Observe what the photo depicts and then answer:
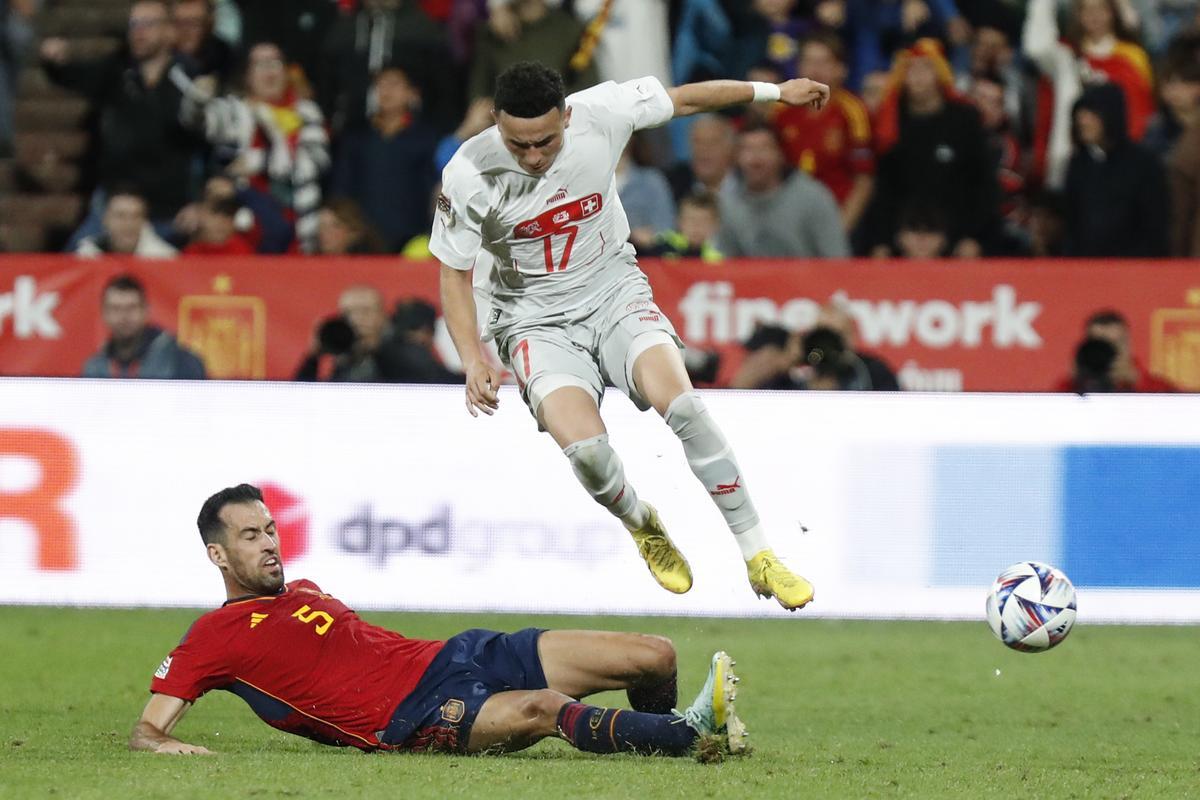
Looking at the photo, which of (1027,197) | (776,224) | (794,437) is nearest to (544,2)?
(776,224)

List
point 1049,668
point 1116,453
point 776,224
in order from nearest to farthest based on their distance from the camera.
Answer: point 1049,668 → point 1116,453 → point 776,224

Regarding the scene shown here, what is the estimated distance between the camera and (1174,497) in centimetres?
1099

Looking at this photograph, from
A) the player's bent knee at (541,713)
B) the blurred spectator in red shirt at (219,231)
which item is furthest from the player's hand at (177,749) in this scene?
the blurred spectator in red shirt at (219,231)

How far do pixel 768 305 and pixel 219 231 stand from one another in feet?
12.6

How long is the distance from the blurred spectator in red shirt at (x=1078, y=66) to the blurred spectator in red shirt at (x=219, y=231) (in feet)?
18.7

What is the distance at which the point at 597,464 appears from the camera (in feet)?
25.7

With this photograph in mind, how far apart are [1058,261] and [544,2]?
416cm

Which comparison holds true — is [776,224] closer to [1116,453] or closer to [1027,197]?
[1027,197]

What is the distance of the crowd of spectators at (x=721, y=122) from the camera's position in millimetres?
13945

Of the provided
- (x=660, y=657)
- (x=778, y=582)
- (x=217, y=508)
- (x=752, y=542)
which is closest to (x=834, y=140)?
(x=752, y=542)

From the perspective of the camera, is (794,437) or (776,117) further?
(776,117)

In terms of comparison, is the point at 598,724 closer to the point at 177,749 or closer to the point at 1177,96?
the point at 177,749

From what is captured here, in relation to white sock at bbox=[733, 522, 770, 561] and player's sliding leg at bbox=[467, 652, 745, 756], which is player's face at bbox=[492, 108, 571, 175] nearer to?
white sock at bbox=[733, 522, 770, 561]

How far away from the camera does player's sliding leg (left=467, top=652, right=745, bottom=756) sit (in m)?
7.30
